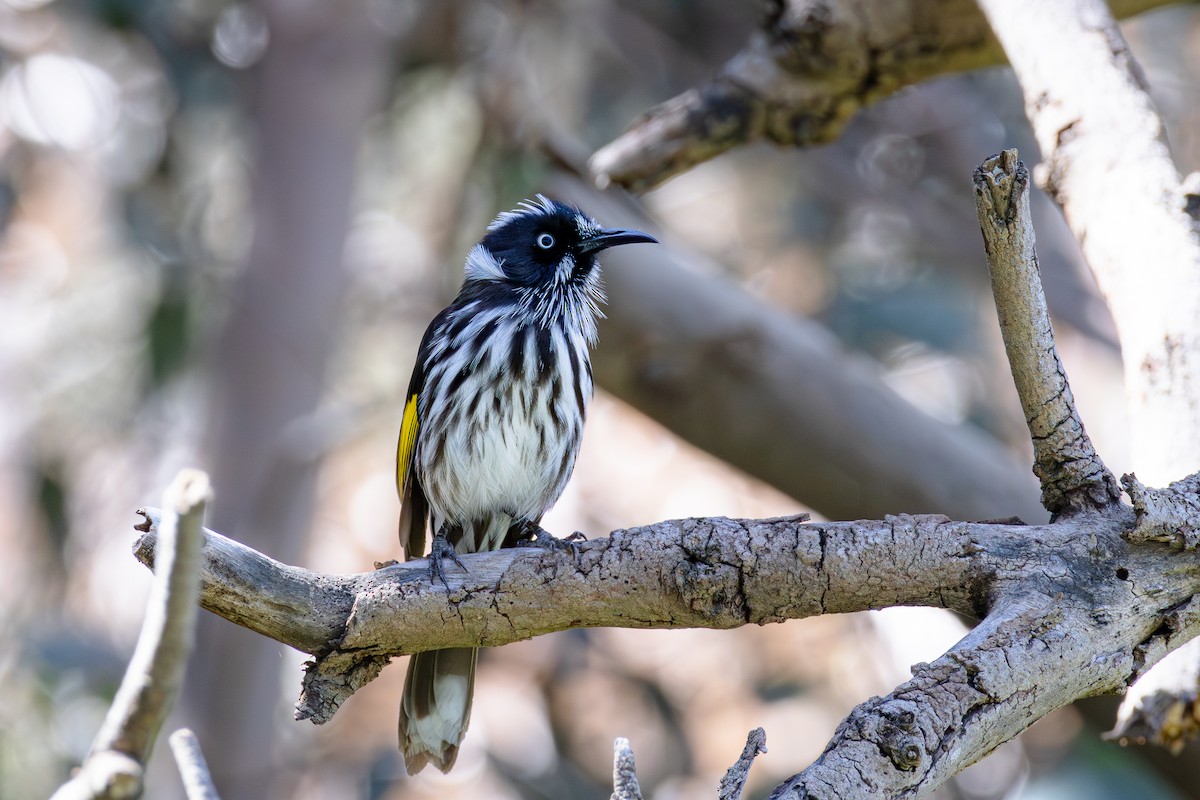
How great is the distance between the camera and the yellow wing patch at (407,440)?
3557 millimetres

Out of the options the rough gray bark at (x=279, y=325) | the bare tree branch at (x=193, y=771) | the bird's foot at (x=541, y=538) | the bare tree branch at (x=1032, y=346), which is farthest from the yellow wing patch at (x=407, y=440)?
the bare tree branch at (x=193, y=771)

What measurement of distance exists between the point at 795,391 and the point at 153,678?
3.25 metres

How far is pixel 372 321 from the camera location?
796cm

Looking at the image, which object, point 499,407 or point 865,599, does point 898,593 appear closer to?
point 865,599

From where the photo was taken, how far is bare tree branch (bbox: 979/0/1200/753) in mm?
2381

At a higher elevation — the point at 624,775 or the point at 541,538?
the point at 541,538

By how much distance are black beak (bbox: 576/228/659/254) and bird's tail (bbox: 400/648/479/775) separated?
1.33 meters

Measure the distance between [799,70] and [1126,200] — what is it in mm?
1371

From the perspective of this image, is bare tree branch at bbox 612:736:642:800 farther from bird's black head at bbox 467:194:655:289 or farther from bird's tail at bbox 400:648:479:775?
bird's black head at bbox 467:194:655:289

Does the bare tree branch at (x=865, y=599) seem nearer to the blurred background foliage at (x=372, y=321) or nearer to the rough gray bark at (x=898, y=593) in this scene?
the rough gray bark at (x=898, y=593)

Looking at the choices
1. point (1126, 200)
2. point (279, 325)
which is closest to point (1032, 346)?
point (1126, 200)

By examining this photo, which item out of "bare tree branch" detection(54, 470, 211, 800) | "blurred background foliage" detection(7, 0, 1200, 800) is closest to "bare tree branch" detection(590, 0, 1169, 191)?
"blurred background foliage" detection(7, 0, 1200, 800)

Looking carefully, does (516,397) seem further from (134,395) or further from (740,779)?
(134,395)

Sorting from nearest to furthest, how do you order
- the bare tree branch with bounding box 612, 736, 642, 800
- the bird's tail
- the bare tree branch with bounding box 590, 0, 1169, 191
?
1. the bare tree branch with bounding box 612, 736, 642, 800
2. the bird's tail
3. the bare tree branch with bounding box 590, 0, 1169, 191
